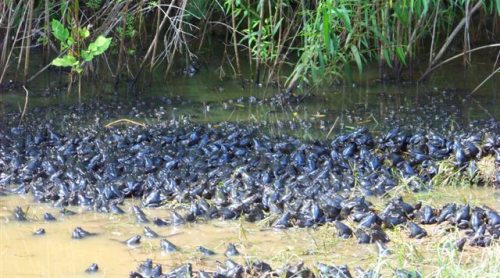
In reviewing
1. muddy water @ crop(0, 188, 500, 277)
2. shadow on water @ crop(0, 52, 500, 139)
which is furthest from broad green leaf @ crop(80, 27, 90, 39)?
Answer: muddy water @ crop(0, 188, 500, 277)

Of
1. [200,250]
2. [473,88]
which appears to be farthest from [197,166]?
[473,88]

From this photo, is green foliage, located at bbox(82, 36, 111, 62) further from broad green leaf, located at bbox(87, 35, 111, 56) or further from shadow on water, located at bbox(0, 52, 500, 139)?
shadow on water, located at bbox(0, 52, 500, 139)

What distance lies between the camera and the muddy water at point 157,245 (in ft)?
16.1

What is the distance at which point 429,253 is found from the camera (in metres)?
4.94

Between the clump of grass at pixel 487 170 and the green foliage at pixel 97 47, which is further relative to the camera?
the green foliage at pixel 97 47

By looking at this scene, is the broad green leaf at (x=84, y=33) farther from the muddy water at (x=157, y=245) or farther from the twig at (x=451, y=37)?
the twig at (x=451, y=37)

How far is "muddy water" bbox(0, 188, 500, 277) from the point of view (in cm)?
489

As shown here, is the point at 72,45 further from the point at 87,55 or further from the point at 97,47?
the point at 97,47

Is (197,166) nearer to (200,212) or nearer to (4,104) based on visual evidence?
(200,212)

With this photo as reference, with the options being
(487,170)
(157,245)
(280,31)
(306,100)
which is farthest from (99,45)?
(487,170)

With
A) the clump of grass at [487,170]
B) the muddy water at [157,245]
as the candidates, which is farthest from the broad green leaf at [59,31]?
the clump of grass at [487,170]

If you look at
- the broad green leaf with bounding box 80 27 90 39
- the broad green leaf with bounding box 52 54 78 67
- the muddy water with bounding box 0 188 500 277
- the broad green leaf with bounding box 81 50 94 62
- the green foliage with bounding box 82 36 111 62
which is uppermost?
the broad green leaf with bounding box 80 27 90 39

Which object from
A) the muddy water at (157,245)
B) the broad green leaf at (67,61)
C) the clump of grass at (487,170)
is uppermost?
the broad green leaf at (67,61)

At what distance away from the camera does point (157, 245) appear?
17.1 feet
